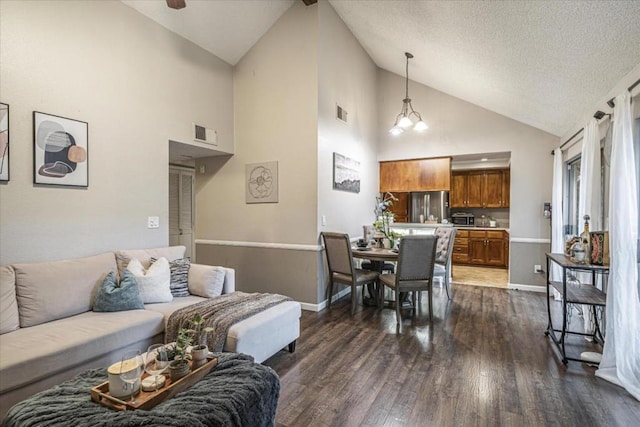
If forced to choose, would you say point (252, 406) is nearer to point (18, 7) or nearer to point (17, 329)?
point (17, 329)

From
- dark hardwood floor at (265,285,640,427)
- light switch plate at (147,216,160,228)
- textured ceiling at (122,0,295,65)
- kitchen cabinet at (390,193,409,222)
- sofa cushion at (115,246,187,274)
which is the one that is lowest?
dark hardwood floor at (265,285,640,427)

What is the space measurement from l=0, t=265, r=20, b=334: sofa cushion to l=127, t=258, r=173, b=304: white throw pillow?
77cm

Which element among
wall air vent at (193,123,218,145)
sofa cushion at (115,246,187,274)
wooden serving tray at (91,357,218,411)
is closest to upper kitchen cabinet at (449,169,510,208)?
wall air vent at (193,123,218,145)

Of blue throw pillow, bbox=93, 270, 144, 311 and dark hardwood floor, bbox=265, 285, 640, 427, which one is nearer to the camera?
dark hardwood floor, bbox=265, 285, 640, 427

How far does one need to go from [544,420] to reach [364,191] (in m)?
4.17

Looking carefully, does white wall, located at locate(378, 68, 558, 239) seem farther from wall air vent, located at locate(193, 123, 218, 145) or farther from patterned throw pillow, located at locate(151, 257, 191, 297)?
patterned throw pillow, located at locate(151, 257, 191, 297)

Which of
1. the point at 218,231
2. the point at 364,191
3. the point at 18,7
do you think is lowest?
the point at 218,231

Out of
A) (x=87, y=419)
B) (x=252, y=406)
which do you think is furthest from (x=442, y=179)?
(x=87, y=419)

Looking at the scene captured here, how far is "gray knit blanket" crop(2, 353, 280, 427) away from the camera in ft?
4.25

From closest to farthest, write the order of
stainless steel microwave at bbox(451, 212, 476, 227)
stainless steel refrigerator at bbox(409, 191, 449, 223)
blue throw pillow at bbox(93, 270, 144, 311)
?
blue throw pillow at bbox(93, 270, 144, 311)
stainless steel refrigerator at bbox(409, 191, 449, 223)
stainless steel microwave at bbox(451, 212, 476, 227)

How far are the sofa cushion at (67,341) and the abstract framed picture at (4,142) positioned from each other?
123cm

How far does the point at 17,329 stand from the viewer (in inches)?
89.0

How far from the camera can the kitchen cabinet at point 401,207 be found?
25.2ft

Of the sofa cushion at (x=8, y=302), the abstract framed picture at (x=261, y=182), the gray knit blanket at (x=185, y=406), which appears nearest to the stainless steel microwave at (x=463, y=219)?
the abstract framed picture at (x=261, y=182)
